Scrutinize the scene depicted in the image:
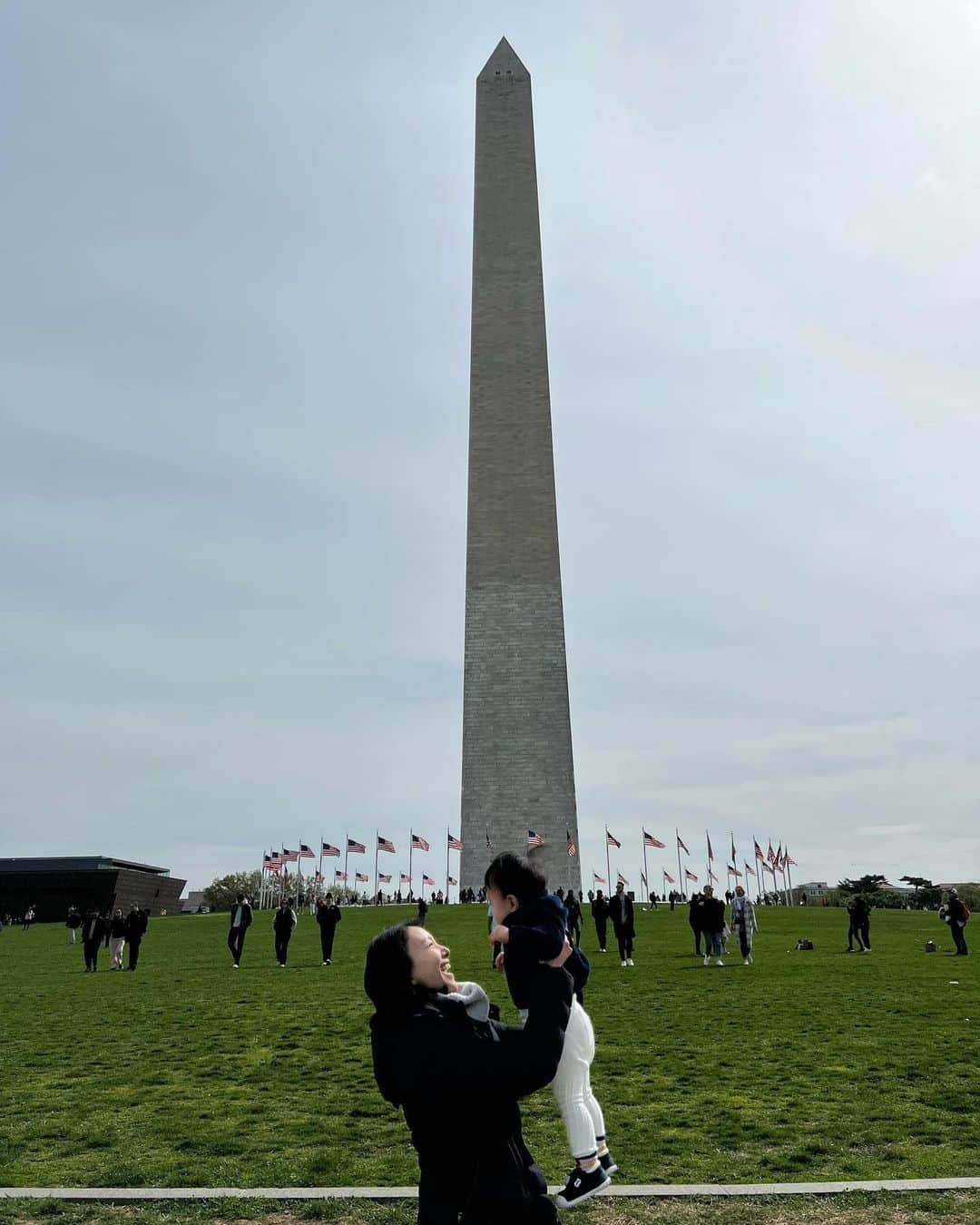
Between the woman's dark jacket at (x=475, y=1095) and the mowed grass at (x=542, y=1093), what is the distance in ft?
0.15

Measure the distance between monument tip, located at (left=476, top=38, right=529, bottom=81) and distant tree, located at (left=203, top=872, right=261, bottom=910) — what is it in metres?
68.9

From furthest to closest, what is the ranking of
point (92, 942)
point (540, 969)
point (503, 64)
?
point (503, 64), point (92, 942), point (540, 969)

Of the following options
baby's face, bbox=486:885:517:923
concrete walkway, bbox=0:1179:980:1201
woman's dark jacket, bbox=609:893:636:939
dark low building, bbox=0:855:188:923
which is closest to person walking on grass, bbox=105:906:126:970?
woman's dark jacket, bbox=609:893:636:939

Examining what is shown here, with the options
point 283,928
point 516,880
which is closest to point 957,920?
point 283,928

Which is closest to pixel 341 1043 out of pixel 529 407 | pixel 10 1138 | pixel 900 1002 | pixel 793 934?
pixel 10 1138

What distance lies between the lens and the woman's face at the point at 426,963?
312 centimetres

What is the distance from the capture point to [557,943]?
121 inches

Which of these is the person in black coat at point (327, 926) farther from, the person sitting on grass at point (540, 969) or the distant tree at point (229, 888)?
the distant tree at point (229, 888)

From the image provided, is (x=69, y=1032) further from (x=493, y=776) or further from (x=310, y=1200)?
(x=493, y=776)

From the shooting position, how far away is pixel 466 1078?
9.52ft

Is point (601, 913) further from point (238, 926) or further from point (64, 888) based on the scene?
point (64, 888)

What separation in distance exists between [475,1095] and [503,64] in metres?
62.1

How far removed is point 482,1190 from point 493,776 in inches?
1809

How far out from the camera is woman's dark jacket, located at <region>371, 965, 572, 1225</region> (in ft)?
9.53
